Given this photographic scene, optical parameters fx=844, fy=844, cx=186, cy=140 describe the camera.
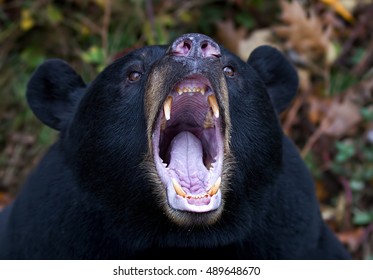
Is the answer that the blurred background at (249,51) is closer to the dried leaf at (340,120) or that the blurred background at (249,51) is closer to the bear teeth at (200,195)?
the dried leaf at (340,120)

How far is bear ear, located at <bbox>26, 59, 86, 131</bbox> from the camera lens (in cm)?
330

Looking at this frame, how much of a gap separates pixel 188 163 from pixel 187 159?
0.02 meters

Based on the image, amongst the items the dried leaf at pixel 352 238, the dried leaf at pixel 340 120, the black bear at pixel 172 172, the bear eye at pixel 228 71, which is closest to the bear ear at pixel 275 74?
the black bear at pixel 172 172

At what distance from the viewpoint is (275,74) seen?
11.2 feet

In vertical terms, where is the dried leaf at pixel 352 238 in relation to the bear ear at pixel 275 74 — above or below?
below

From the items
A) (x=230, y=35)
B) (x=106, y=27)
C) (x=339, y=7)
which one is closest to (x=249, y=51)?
(x=230, y=35)

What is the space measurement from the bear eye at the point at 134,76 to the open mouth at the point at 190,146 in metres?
0.16

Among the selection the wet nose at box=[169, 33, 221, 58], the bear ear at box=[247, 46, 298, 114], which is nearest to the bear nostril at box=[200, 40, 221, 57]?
the wet nose at box=[169, 33, 221, 58]

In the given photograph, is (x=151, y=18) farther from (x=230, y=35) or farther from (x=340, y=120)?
(x=340, y=120)

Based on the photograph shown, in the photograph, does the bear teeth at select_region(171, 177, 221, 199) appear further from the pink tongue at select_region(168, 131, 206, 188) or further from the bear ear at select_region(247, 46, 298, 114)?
the bear ear at select_region(247, 46, 298, 114)

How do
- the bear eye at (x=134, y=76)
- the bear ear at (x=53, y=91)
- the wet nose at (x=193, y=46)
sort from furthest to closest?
the bear ear at (x=53, y=91), the bear eye at (x=134, y=76), the wet nose at (x=193, y=46)

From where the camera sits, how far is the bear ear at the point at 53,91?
10.8 ft
